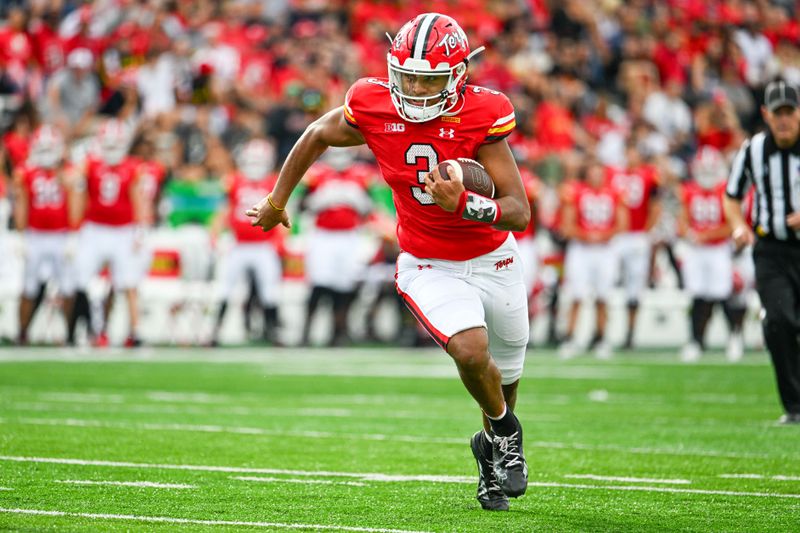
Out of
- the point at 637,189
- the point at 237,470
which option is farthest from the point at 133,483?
the point at 637,189

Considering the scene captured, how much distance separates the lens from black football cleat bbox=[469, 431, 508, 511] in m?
5.04

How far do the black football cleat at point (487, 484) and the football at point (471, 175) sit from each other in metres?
0.97

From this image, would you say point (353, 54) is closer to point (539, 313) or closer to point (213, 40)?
point (213, 40)

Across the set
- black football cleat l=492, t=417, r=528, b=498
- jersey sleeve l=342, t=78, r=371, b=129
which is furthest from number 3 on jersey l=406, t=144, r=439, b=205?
black football cleat l=492, t=417, r=528, b=498

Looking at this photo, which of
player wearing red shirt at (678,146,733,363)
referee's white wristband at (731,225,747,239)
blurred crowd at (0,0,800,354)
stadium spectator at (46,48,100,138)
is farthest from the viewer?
stadium spectator at (46,48,100,138)

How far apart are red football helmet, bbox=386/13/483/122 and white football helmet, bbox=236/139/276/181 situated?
10.0m

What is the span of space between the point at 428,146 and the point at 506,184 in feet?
1.09

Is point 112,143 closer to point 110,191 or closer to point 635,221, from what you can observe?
point 110,191

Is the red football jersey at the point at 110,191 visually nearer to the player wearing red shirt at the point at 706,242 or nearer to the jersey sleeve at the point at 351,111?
the player wearing red shirt at the point at 706,242

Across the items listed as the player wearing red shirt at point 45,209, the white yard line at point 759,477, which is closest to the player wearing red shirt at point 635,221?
the player wearing red shirt at point 45,209

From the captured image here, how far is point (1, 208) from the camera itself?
50.3 ft

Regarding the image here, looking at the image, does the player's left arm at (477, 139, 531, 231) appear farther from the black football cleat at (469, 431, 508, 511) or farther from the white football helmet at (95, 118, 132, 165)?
the white football helmet at (95, 118, 132, 165)

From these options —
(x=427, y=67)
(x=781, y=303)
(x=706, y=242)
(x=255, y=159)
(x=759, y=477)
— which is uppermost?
(x=427, y=67)

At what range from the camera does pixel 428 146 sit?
512 centimetres
